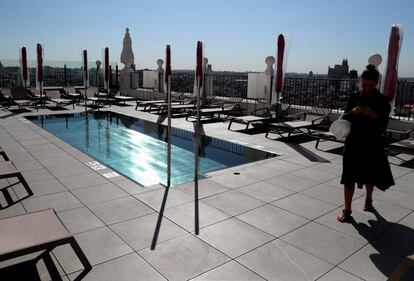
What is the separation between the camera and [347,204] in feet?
13.6

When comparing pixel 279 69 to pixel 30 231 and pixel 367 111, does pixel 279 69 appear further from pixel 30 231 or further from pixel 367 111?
pixel 30 231

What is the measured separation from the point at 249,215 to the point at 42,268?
7.51 feet

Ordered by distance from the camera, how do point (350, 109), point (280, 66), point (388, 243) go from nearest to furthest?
point (388, 243), point (350, 109), point (280, 66)

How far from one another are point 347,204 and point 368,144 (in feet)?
2.47

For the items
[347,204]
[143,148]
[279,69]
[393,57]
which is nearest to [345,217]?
[347,204]

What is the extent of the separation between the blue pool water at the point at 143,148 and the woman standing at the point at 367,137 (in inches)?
106

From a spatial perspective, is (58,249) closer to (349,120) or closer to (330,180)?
(349,120)

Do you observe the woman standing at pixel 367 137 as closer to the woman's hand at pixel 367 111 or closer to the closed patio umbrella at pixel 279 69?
the woman's hand at pixel 367 111

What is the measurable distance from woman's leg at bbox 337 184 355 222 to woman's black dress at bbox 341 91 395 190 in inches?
2.5

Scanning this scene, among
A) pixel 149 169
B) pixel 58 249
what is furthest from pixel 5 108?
pixel 58 249

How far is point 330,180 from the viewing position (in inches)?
225

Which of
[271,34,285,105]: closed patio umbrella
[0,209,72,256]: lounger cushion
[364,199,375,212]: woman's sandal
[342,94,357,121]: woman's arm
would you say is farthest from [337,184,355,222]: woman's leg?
[271,34,285,105]: closed patio umbrella

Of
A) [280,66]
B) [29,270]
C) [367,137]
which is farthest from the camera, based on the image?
[280,66]

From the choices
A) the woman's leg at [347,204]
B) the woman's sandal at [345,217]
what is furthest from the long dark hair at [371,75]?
the woman's sandal at [345,217]
